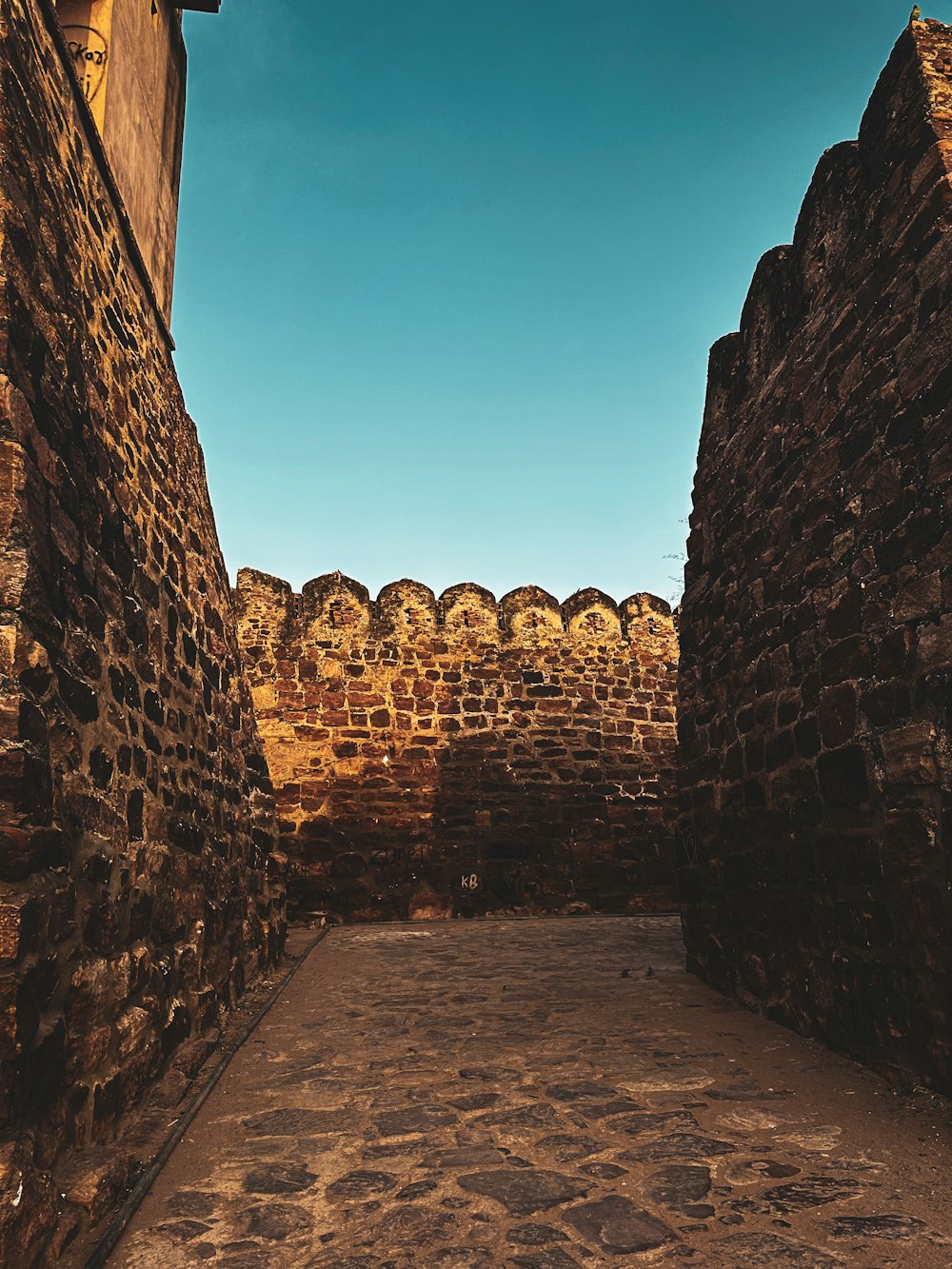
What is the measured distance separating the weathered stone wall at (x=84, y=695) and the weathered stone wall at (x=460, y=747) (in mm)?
4113

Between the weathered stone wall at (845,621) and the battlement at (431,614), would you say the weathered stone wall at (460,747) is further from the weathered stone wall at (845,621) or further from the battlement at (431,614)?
the weathered stone wall at (845,621)

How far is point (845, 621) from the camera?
351 centimetres

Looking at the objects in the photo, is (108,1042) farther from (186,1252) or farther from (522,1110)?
(522,1110)

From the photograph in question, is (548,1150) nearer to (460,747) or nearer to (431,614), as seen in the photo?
(460,747)

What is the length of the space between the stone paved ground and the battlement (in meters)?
5.19

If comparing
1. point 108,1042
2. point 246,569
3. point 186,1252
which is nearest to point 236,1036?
point 108,1042

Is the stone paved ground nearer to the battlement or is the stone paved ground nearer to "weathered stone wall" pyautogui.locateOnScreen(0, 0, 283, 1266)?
"weathered stone wall" pyautogui.locateOnScreen(0, 0, 283, 1266)

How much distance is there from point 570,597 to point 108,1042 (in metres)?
7.93

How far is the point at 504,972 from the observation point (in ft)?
17.8

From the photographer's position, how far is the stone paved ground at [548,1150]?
2.07 m

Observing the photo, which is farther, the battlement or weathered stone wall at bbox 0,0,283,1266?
the battlement

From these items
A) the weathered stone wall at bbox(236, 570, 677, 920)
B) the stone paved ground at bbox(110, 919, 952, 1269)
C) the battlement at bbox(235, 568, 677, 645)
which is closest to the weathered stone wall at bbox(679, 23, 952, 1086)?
the stone paved ground at bbox(110, 919, 952, 1269)

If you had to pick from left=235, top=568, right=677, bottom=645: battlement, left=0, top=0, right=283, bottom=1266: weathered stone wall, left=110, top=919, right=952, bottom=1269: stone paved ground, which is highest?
left=235, top=568, right=677, bottom=645: battlement

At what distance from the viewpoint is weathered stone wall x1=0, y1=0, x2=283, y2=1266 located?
206 centimetres
